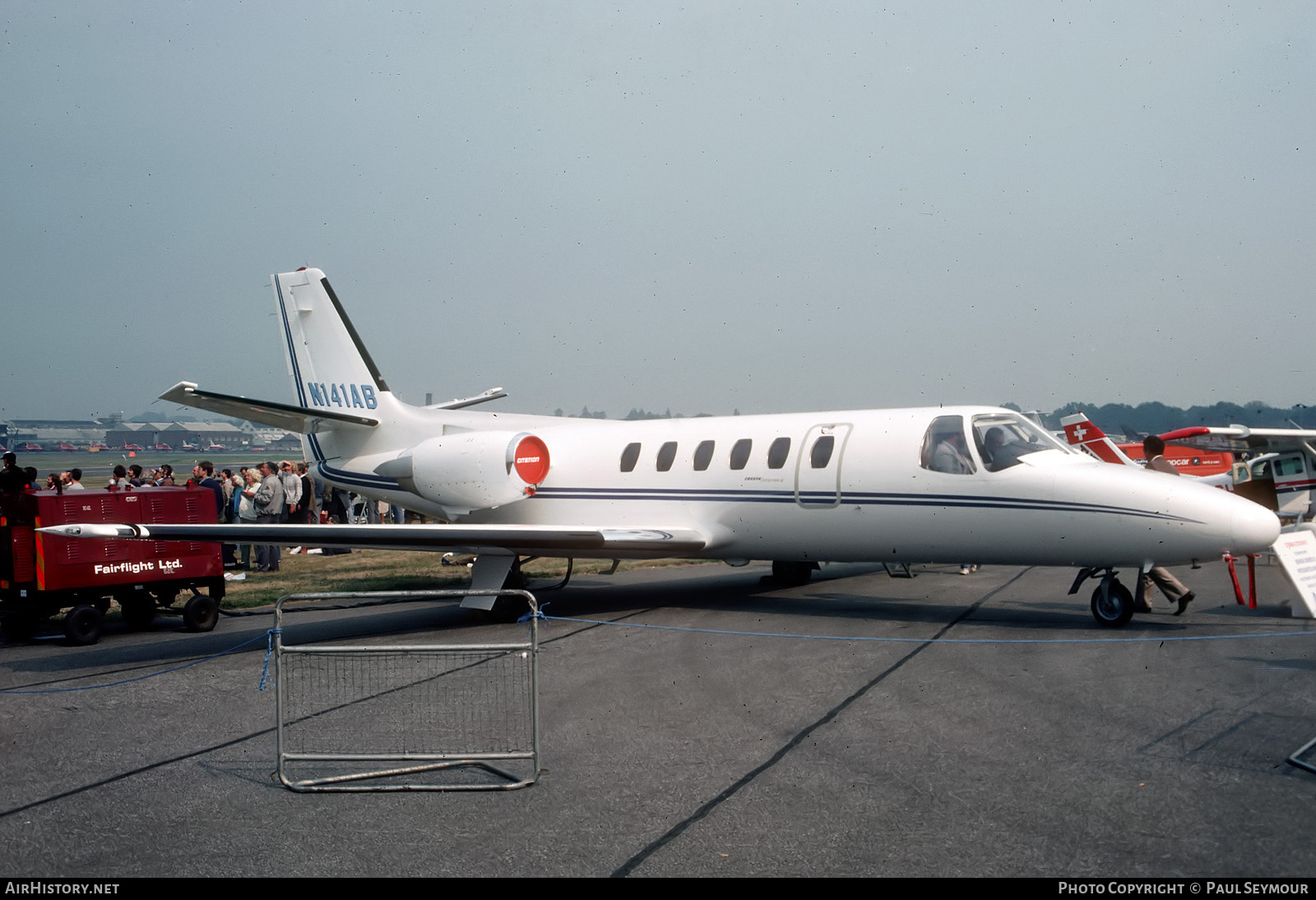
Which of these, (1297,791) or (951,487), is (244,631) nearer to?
(951,487)

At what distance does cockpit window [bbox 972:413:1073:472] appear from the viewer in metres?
11.2

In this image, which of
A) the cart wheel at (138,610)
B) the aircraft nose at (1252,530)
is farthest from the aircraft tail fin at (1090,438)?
the cart wheel at (138,610)

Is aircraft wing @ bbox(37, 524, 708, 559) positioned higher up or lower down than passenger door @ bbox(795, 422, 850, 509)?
lower down

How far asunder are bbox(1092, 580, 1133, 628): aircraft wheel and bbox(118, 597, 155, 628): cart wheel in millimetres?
11624

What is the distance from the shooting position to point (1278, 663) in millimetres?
8602

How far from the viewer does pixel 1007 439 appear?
37.3ft

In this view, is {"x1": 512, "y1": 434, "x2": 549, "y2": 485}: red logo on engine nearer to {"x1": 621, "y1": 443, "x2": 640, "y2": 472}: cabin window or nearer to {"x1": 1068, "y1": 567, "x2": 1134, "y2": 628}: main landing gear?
{"x1": 621, "y1": 443, "x2": 640, "y2": 472}: cabin window

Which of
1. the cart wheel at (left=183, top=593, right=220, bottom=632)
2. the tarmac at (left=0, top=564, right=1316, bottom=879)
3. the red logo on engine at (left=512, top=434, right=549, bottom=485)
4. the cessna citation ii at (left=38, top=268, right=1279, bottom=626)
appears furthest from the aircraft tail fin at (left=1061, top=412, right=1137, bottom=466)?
the cart wheel at (left=183, top=593, right=220, bottom=632)

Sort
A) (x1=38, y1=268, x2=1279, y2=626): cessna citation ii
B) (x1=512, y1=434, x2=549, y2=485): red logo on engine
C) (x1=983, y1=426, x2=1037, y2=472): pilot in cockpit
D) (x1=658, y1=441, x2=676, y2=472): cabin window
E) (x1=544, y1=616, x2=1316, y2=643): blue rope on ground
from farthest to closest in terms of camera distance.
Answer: (x1=512, y1=434, x2=549, y2=485): red logo on engine
(x1=658, y1=441, x2=676, y2=472): cabin window
(x1=983, y1=426, x2=1037, y2=472): pilot in cockpit
(x1=38, y1=268, x2=1279, y2=626): cessna citation ii
(x1=544, y1=616, x2=1316, y2=643): blue rope on ground

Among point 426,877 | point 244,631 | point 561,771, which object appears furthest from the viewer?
point 244,631

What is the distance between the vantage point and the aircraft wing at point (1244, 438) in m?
17.1

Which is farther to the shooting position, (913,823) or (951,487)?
(951,487)

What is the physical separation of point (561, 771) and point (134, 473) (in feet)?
69.2

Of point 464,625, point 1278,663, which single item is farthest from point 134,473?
point 1278,663
